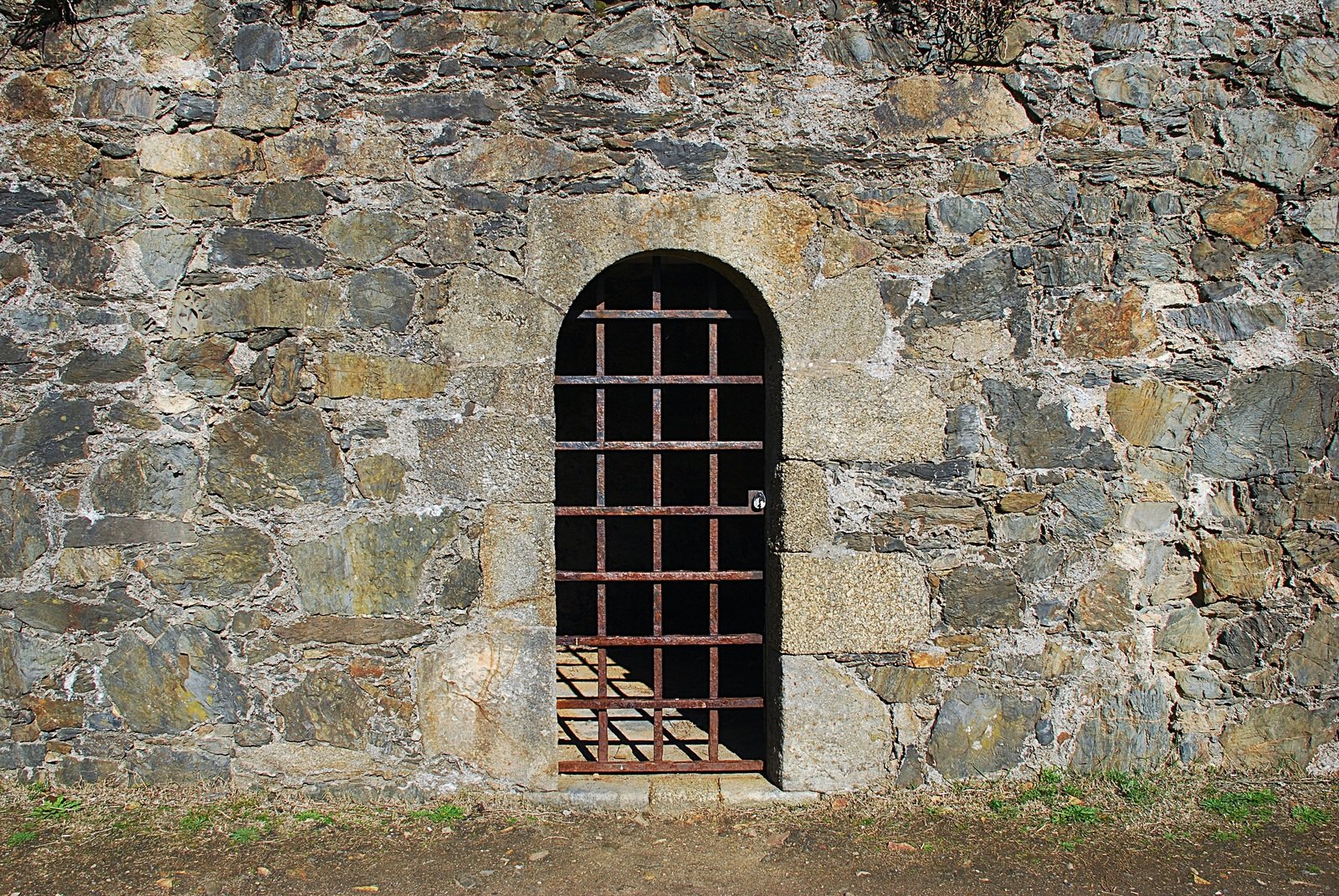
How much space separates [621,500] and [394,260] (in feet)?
11.0

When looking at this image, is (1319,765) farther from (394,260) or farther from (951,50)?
(394,260)

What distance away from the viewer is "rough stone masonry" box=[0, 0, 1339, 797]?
10.2 ft

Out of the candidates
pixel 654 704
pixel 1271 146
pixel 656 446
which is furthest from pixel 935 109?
pixel 654 704

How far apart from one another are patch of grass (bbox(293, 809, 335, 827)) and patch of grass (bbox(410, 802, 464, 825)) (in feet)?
0.86

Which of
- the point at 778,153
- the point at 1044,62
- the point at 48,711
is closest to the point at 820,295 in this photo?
the point at 778,153

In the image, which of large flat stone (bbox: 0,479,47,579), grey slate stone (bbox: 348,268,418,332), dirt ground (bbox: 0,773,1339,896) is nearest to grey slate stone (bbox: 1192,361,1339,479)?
dirt ground (bbox: 0,773,1339,896)

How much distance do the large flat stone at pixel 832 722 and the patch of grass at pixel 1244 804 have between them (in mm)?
1091

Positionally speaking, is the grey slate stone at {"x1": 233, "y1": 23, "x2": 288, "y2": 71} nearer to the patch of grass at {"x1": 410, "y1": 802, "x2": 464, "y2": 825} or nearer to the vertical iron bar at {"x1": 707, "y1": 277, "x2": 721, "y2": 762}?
the vertical iron bar at {"x1": 707, "y1": 277, "x2": 721, "y2": 762}

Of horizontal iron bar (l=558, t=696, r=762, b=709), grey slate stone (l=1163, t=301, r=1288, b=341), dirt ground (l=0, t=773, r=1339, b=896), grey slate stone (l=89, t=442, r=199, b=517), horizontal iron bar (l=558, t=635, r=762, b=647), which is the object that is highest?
grey slate stone (l=1163, t=301, r=1288, b=341)

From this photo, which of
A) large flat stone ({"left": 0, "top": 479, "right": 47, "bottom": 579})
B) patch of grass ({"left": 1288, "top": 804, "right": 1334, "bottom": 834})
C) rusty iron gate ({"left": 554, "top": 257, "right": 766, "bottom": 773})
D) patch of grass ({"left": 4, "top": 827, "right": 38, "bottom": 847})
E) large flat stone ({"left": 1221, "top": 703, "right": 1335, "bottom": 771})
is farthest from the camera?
rusty iron gate ({"left": 554, "top": 257, "right": 766, "bottom": 773})

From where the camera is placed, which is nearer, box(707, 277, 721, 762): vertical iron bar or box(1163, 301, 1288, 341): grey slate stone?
box(1163, 301, 1288, 341): grey slate stone

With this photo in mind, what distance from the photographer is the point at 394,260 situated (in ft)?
10.2

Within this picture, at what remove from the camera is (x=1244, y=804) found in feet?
10.4

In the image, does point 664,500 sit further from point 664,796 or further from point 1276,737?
point 1276,737
